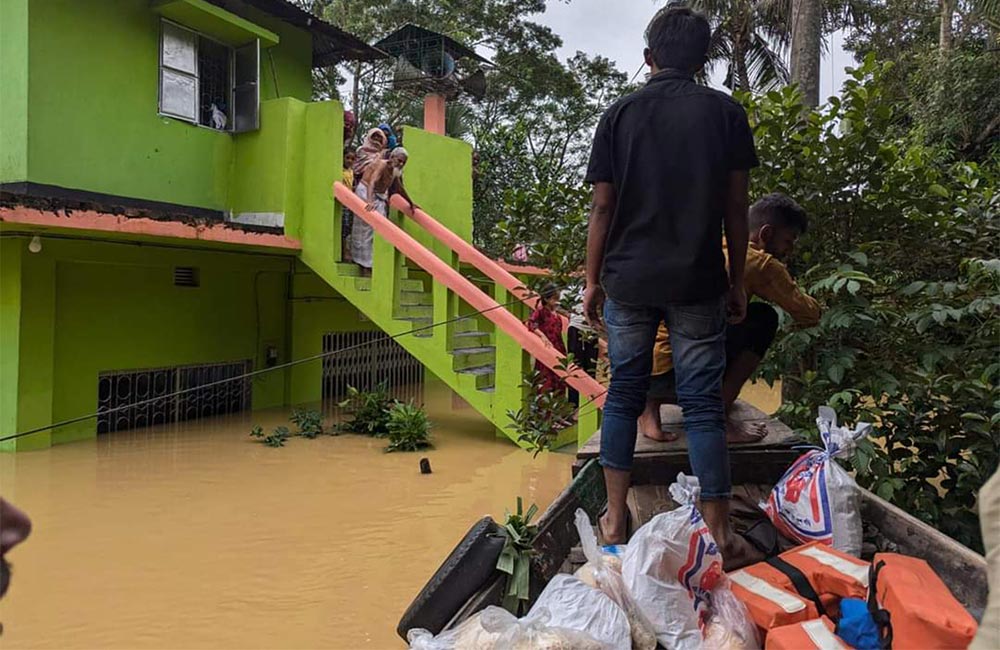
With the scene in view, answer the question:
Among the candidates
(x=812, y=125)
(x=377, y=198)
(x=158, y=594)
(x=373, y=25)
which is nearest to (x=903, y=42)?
(x=373, y=25)

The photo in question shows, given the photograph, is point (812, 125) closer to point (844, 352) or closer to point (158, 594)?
point (844, 352)

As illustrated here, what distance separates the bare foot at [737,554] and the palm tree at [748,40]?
543 inches

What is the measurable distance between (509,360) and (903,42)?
53.1ft

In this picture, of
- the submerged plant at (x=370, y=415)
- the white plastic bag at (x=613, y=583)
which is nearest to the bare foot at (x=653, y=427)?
the white plastic bag at (x=613, y=583)

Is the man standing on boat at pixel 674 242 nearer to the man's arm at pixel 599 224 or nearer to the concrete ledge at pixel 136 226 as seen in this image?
the man's arm at pixel 599 224

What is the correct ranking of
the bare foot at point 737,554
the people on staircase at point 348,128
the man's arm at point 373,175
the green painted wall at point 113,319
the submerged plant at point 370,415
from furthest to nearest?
the people on staircase at point 348,128 < the man's arm at point 373,175 < the submerged plant at point 370,415 < the green painted wall at point 113,319 < the bare foot at point 737,554

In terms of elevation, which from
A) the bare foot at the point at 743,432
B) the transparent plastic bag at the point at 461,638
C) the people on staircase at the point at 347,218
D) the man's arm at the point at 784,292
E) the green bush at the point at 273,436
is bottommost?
the green bush at the point at 273,436

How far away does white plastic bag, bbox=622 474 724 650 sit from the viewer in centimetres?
173

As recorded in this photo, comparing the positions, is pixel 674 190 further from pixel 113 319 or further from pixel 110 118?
pixel 110 118

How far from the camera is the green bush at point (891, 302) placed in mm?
2885

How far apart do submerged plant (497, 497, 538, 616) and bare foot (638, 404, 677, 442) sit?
0.96 meters

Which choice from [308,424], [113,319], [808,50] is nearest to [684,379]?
[808,50]

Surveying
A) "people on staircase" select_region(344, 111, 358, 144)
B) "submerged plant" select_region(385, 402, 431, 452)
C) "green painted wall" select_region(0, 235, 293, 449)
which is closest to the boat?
"submerged plant" select_region(385, 402, 431, 452)

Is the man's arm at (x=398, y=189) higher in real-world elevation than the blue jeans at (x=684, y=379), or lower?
higher
